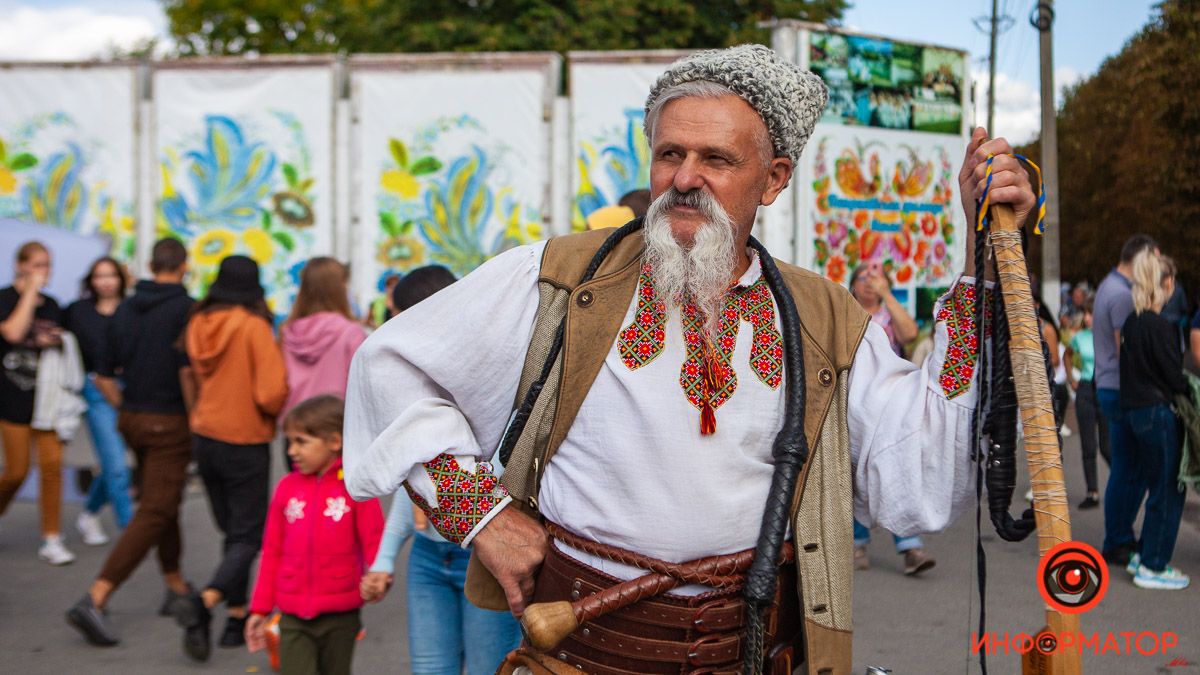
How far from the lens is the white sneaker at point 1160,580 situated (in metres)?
6.27

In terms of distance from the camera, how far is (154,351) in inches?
222

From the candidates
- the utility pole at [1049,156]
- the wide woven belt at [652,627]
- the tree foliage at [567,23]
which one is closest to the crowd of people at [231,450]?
the wide woven belt at [652,627]

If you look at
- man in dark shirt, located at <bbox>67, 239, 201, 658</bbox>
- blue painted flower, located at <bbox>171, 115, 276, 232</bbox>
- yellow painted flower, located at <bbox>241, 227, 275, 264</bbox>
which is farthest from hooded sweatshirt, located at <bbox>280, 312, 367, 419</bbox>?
blue painted flower, located at <bbox>171, 115, 276, 232</bbox>

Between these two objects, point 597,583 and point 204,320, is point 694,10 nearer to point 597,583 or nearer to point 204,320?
point 204,320

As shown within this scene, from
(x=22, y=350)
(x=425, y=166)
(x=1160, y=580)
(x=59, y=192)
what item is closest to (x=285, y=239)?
(x=425, y=166)

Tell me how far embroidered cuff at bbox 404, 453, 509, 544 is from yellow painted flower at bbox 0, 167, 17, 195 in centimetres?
1098

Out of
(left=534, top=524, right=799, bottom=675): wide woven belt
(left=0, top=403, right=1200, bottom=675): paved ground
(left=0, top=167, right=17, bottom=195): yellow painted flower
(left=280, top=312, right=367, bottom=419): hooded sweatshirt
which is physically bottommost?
(left=0, top=403, right=1200, bottom=675): paved ground

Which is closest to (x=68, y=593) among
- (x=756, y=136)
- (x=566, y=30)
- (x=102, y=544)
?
(x=102, y=544)

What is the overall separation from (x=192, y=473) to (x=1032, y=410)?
8649 mm

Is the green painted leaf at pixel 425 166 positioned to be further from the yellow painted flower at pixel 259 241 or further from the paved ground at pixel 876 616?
the paved ground at pixel 876 616

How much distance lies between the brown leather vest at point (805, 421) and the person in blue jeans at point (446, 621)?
1.22 m

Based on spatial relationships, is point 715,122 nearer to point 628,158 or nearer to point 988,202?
point 988,202

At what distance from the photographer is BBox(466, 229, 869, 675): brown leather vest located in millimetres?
2100

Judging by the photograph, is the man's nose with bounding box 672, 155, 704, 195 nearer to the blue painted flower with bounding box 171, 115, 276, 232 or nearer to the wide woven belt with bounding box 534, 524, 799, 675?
the wide woven belt with bounding box 534, 524, 799, 675
